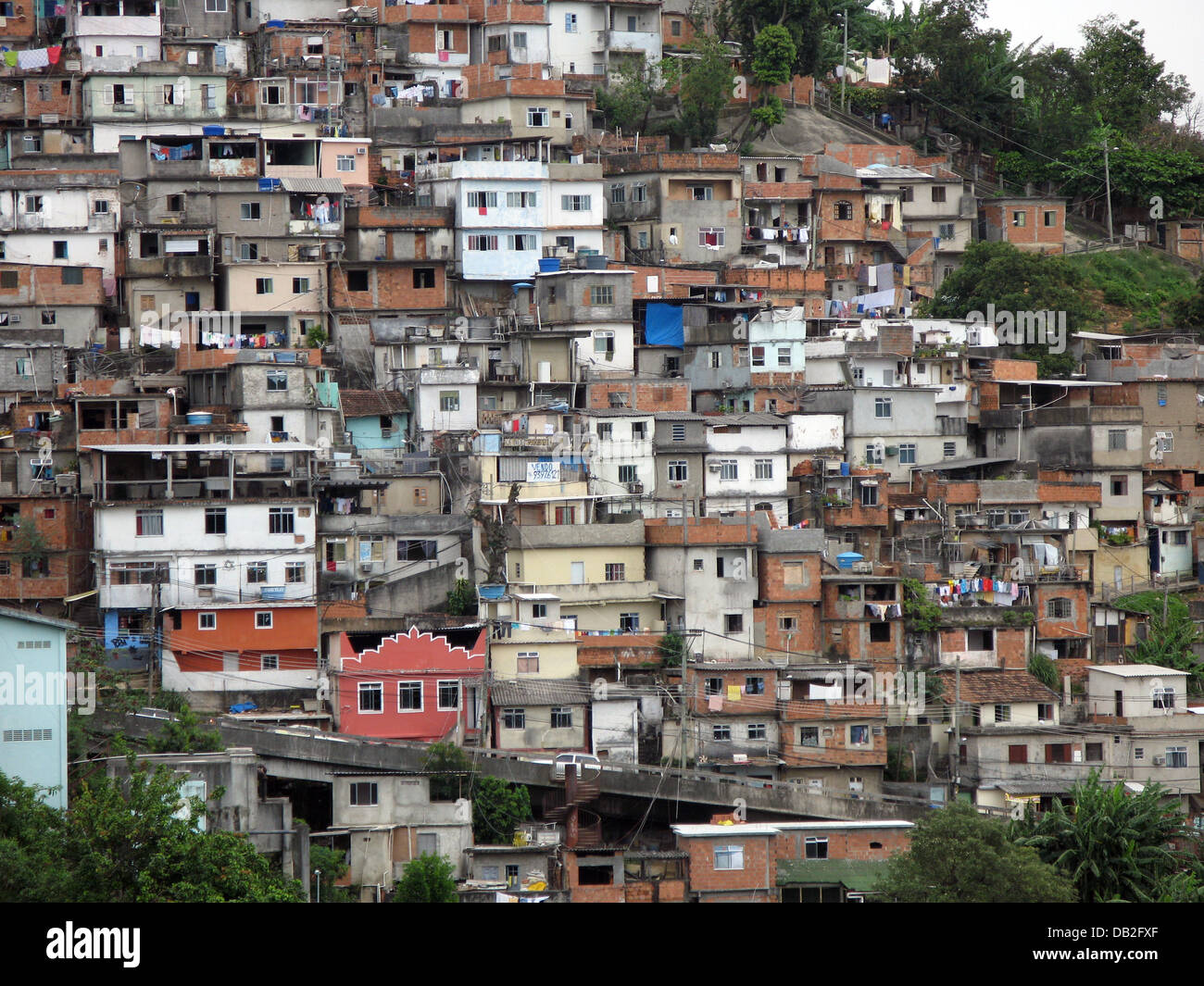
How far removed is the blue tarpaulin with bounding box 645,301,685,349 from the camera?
45.0m

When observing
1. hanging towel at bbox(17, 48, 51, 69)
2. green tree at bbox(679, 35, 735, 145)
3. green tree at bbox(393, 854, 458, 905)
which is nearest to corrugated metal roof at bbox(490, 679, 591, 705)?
green tree at bbox(393, 854, 458, 905)

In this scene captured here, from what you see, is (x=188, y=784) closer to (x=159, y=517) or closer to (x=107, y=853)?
(x=107, y=853)

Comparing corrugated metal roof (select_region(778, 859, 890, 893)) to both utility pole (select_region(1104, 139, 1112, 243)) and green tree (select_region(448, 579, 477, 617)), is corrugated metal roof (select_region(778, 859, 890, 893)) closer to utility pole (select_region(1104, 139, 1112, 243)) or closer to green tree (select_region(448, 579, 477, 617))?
green tree (select_region(448, 579, 477, 617))

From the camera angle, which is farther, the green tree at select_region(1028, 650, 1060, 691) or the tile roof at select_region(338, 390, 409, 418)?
the tile roof at select_region(338, 390, 409, 418)

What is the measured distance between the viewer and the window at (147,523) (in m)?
34.9

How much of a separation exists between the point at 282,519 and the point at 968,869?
589 inches

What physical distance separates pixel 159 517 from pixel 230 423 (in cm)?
398

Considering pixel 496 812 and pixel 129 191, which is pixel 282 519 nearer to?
pixel 496 812

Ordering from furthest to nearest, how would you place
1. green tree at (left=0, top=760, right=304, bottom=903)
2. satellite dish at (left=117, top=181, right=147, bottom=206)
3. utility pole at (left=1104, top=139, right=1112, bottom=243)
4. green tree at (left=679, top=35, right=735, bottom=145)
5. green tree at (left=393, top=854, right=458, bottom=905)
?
utility pole at (left=1104, top=139, right=1112, bottom=243)
green tree at (left=679, top=35, right=735, bottom=145)
satellite dish at (left=117, top=181, right=147, bottom=206)
green tree at (left=393, top=854, right=458, bottom=905)
green tree at (left=0, top=760, right=304, bottom=903)

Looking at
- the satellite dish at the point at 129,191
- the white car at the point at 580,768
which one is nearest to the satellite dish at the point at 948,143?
the satellite dish at the point at 129,191

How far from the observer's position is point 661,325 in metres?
45.1

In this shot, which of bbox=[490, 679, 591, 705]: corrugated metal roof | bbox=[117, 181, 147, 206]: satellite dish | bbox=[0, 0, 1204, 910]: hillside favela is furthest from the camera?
bbox=[117, 181, 147, 206]: satellite dish

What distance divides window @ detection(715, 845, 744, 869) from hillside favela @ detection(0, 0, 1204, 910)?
0.17 meters

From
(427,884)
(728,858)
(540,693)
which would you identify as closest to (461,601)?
(540,693)
